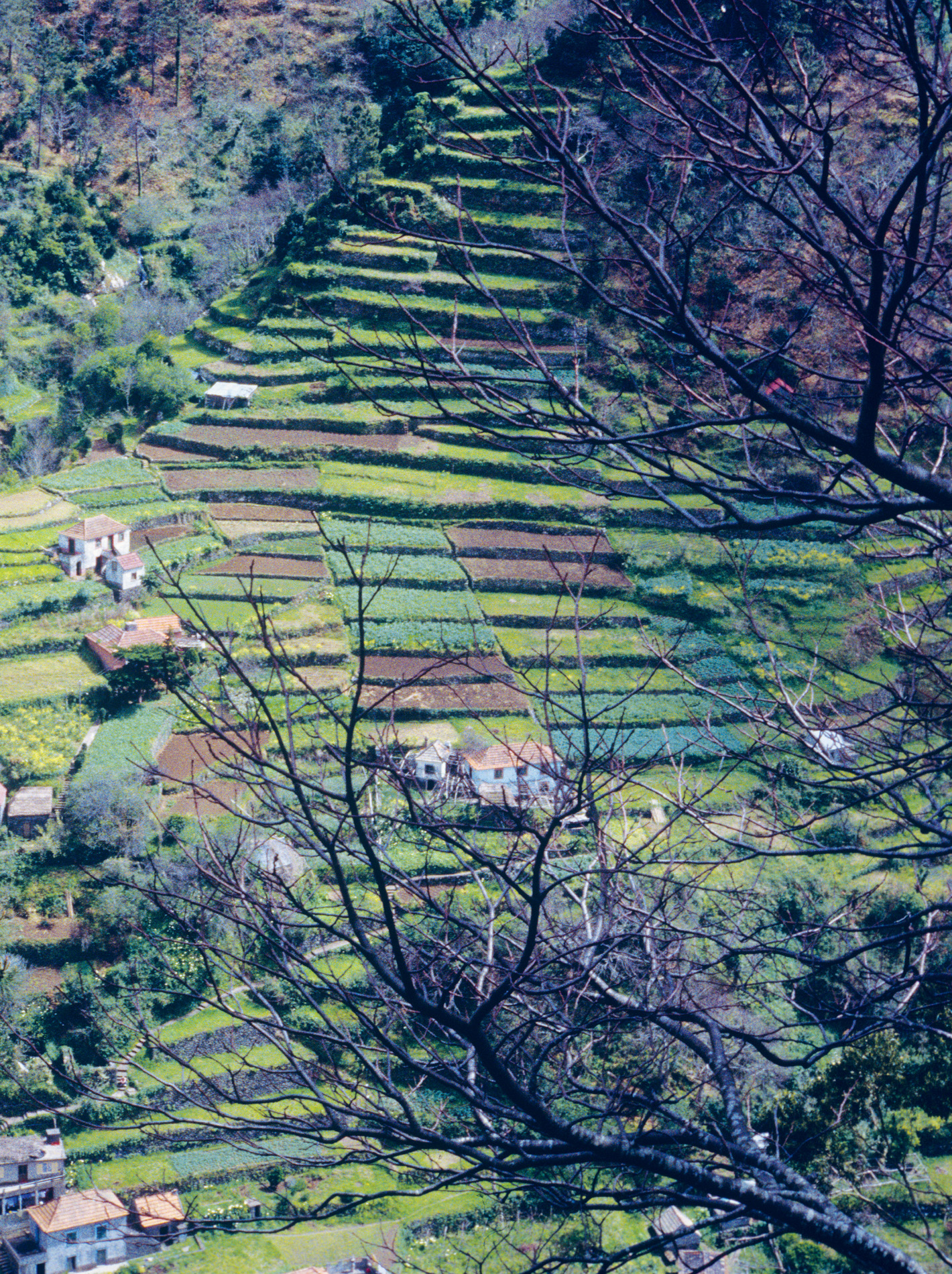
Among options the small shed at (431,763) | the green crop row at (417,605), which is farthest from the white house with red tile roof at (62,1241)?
the green crop row at (417,605)

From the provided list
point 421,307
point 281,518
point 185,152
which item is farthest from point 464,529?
point 185,152

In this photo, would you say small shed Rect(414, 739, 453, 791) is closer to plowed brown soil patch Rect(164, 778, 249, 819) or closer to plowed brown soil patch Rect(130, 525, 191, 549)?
plowed brown soil patch Rect(164, 778, 249, 819)

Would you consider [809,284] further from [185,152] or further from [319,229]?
[185,152]

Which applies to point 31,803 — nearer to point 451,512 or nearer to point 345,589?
point 345,589

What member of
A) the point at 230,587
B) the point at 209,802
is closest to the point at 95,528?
the point at 230,587

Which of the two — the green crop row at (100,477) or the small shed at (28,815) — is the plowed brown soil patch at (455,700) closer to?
the small shed at (28,815)

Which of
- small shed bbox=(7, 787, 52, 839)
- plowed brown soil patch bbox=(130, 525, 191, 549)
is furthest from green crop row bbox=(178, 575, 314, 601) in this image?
small shed bbox=(7, 787, 52, 839)
